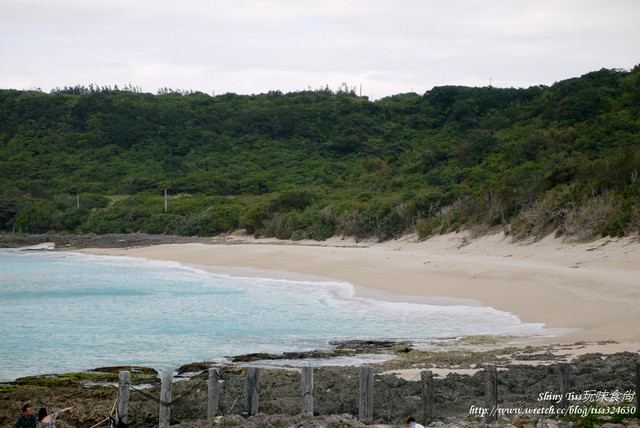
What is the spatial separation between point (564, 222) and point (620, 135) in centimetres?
1587

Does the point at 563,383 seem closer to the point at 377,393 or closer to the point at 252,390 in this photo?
the point at 377,393

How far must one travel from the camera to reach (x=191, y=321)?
51.4 ft

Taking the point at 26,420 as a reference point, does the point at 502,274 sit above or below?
above

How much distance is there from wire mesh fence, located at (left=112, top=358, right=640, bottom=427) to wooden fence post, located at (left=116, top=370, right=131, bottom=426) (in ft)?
0.45

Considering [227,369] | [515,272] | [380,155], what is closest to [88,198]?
[380,155]

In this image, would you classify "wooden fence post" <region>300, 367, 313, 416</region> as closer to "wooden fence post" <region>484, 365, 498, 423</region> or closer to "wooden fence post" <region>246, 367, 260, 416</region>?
"wooden fence post" <region>246, 367, 260, 416</region>

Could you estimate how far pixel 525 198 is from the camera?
25.1m

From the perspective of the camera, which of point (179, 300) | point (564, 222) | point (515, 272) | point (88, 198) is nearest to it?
point (515, 272)

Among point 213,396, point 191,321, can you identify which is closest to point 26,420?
point 213,396

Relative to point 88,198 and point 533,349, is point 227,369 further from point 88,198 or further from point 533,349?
point 88,198

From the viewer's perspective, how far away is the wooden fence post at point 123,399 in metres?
7.01

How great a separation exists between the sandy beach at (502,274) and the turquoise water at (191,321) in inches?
35.9

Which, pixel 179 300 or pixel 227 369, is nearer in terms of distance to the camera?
pixel 227 369

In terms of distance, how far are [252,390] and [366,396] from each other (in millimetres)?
1326
